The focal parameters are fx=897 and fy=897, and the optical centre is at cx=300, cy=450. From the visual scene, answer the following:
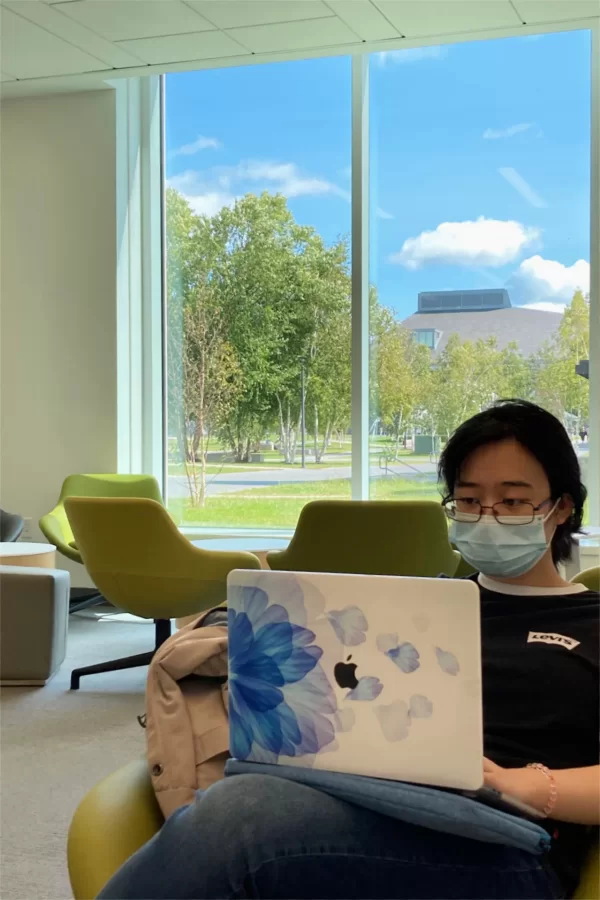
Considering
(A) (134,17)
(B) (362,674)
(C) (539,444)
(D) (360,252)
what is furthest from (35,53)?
(B) (362,674)

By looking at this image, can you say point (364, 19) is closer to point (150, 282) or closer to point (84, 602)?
point (150, 282)

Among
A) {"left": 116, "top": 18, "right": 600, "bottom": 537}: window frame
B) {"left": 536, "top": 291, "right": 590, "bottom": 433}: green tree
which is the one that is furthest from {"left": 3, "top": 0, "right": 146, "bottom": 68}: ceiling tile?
{"left": 536, "top": 291, "right": 590, "bottom": 433}: green tree

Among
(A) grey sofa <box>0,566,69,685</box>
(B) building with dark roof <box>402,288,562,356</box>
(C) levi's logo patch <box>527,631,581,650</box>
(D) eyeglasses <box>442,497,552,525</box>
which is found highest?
(B) building with dark roof <box>402,288,562,356</box>

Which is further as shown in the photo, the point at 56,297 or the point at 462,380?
the point at 56,297

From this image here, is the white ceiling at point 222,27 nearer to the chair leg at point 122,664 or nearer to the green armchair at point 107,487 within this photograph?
the green armchair at point 107,487

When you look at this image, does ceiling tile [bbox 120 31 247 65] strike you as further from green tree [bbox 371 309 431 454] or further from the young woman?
the young woman

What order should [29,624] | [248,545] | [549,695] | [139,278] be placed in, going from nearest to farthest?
1. [549,695]
2. [29,624]
3. [248,545]
4. [139,278]

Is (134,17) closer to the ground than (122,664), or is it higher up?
higher up

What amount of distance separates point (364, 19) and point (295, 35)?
402 mm

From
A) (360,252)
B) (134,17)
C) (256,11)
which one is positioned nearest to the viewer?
(256,11)

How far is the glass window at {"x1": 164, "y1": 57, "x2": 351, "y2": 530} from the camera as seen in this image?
574cm

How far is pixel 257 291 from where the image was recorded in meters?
5.91

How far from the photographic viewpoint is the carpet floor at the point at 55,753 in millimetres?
2373

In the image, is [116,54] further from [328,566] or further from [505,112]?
[328,566]
